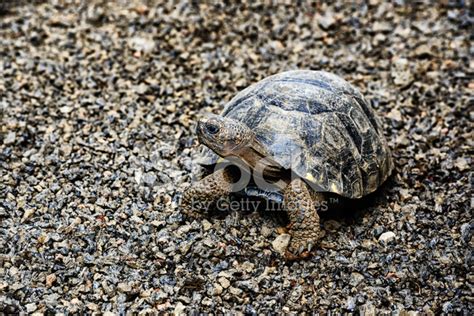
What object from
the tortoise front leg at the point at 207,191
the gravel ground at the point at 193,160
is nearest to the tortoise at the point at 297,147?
the tortoise front leg at the point at 207,191

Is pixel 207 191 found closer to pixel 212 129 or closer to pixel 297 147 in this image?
pixel 212 129

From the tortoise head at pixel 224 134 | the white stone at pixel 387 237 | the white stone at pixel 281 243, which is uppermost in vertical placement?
the tortoise head at pixel 224 134

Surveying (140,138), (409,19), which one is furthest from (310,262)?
(409,19)

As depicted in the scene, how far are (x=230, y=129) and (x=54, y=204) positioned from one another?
53.5 inches

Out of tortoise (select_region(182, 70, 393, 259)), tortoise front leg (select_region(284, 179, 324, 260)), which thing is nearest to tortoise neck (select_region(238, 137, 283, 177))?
tortoise (select_region(182, 70, 393, 259))

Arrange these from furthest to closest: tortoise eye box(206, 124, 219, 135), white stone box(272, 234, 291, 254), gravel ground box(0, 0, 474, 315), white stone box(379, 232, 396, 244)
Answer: white stone box(379, 232, 396, 244) < white stone box(272, 234, 291, 254) < tortoise eye box(206, 124, 219, 135) < gravel ground box(0, 0, 474, 315)

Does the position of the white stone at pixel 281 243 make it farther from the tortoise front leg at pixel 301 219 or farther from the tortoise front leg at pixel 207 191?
the tortoise front leg at pixel 207 191

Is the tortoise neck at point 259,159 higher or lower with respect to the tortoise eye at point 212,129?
lower

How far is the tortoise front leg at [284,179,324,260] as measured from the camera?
3.61 metres

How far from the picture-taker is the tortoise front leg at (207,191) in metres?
3.84

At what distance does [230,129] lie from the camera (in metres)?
3.58

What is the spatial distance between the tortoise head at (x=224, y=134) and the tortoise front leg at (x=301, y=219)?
0.41m

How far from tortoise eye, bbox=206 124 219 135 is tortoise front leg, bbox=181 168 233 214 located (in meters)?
0.39

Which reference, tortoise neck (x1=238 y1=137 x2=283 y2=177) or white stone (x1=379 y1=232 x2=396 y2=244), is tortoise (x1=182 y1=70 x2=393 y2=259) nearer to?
tortoise neck (x1=238 y1=137 x2=283 y2=177)
